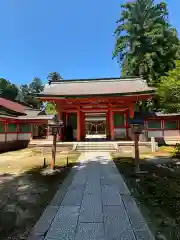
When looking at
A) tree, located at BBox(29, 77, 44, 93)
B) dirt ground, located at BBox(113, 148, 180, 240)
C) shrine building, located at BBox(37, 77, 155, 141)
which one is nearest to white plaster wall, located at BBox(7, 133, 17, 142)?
shrine building, located at BBox(37, 77, 155, 141)

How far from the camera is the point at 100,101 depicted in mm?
17656

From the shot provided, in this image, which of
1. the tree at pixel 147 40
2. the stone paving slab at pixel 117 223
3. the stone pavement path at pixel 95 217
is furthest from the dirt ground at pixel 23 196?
the tree at pixel 147 40

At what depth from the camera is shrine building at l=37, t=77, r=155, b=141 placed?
16031mm

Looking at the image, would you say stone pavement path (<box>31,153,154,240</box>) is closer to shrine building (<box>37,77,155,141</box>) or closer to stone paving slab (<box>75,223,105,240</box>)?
stone paving slab (<box>75,223,105,240</box>)

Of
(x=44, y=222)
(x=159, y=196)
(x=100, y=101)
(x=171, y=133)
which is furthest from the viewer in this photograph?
(x=171, y=133)

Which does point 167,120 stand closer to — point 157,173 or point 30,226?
point 157,173

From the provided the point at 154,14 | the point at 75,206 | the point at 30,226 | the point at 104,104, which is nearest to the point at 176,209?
the point at 75,206

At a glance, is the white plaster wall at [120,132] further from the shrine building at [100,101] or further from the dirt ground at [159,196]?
the dirt ground at [159,196]

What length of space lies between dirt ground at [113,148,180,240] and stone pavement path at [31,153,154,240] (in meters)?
0.22

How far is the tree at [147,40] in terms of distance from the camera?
2530cm

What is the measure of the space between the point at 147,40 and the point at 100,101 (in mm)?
13990

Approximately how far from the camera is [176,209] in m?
4.22

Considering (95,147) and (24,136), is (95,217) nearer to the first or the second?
(95,147)

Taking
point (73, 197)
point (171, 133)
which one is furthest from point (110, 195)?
point (171, 133)
